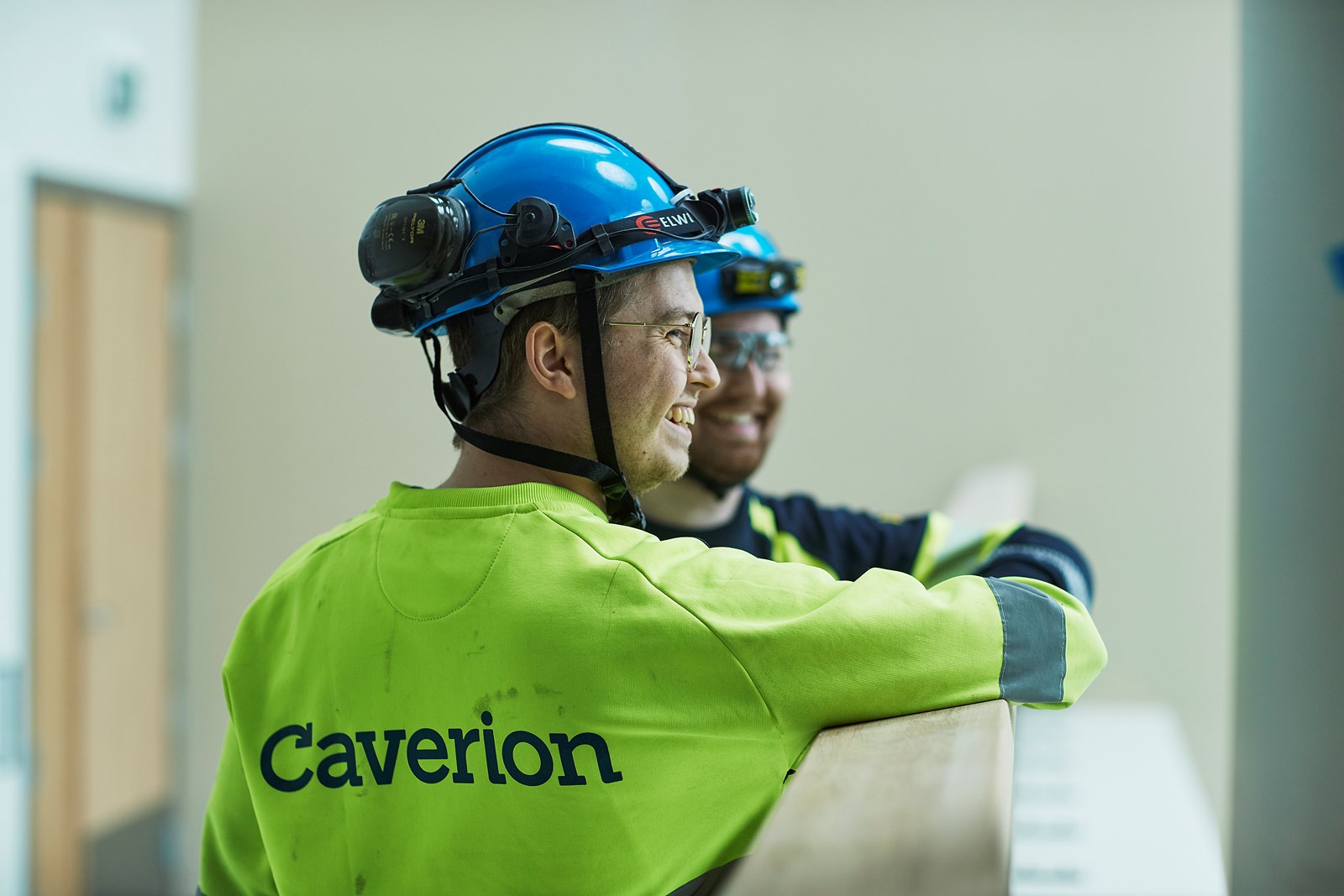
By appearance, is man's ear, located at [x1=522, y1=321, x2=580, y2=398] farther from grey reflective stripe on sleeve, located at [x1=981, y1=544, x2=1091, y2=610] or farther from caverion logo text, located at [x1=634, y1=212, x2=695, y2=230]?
grey reflective stripe on sleeve, located at [x1=981, y1=544, x2=1091, y2=610]

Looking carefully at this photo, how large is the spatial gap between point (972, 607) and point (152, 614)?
3358mm

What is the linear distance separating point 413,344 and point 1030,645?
8.93ft

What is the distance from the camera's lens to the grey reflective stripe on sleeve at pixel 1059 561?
4.00ft

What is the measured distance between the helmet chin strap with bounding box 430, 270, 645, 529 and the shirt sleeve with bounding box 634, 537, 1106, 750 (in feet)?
0.60

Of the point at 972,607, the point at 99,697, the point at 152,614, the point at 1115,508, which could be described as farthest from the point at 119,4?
the point at 972,607

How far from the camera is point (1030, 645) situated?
0.93m

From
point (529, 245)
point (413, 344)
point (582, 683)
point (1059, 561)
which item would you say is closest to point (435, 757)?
point (582, 683)

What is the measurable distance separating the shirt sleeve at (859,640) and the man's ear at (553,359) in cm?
24

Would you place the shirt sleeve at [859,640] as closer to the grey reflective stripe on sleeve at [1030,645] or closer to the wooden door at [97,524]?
the grey reflective stripe on sleeve at [1030,645]

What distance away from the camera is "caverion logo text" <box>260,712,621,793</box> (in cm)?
90

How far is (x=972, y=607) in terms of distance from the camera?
90 centimetres

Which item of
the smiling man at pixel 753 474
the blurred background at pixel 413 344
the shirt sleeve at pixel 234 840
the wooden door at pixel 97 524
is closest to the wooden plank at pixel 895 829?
the shirt sleeve at pixel 234 840

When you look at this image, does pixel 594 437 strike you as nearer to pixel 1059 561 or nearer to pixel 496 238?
pixel 496 238

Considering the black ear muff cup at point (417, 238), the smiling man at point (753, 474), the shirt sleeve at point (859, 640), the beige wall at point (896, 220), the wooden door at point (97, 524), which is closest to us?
the shirt sleeve at point (859, 640)
